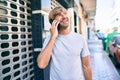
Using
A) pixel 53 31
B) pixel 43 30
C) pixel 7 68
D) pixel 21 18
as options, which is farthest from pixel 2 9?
pixel 43 30

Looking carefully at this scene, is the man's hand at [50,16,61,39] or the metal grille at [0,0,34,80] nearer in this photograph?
the man's hand at [50,16,61,39]

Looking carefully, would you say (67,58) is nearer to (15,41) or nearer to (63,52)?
(63,52)

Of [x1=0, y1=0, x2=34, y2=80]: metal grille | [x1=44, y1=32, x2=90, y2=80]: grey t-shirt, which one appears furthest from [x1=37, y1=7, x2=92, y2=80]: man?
[x1=0, y1=0, x2=34, y2=80]: metal grille

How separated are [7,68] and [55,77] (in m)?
1.23

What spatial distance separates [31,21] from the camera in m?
3.85

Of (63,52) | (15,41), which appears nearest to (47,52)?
(63,52)

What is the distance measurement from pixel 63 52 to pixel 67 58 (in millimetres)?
78

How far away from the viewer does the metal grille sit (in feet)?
8.87

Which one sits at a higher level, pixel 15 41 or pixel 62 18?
pixel 62 18

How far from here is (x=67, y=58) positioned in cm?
185

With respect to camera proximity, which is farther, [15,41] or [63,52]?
[15,41]

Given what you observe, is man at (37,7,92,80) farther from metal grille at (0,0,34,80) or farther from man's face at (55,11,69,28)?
metal grille at (0,0,34,80)

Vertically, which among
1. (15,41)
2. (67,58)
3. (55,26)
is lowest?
(67,58)

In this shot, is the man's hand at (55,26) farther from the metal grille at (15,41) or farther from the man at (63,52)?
the metal grille at (15,41)
